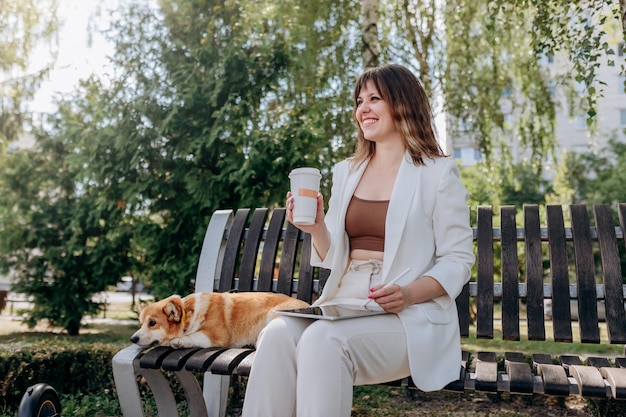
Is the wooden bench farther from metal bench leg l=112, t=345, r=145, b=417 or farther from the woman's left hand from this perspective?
the woman's left hand

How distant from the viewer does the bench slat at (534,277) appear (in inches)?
134

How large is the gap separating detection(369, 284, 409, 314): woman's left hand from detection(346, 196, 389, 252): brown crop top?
1.35 feet

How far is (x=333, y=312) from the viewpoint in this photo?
261 centimetres

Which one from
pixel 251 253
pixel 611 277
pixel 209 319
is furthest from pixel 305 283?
pixel 611 277

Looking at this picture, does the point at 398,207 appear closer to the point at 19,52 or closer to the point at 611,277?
the point at 611,277

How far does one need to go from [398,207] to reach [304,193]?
481mm

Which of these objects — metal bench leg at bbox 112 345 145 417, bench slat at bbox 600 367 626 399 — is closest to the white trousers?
bench slat at bbox 600 367 626 399

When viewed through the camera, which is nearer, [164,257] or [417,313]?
[417,313]

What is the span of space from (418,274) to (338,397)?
2.49ft

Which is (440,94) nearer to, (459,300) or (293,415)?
(459,300)

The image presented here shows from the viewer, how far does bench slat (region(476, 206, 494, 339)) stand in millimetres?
3525

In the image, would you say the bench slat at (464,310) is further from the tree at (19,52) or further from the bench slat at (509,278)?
the tree at (19,52)

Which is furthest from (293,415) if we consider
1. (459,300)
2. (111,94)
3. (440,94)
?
(440,94)

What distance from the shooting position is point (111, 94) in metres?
10.2
